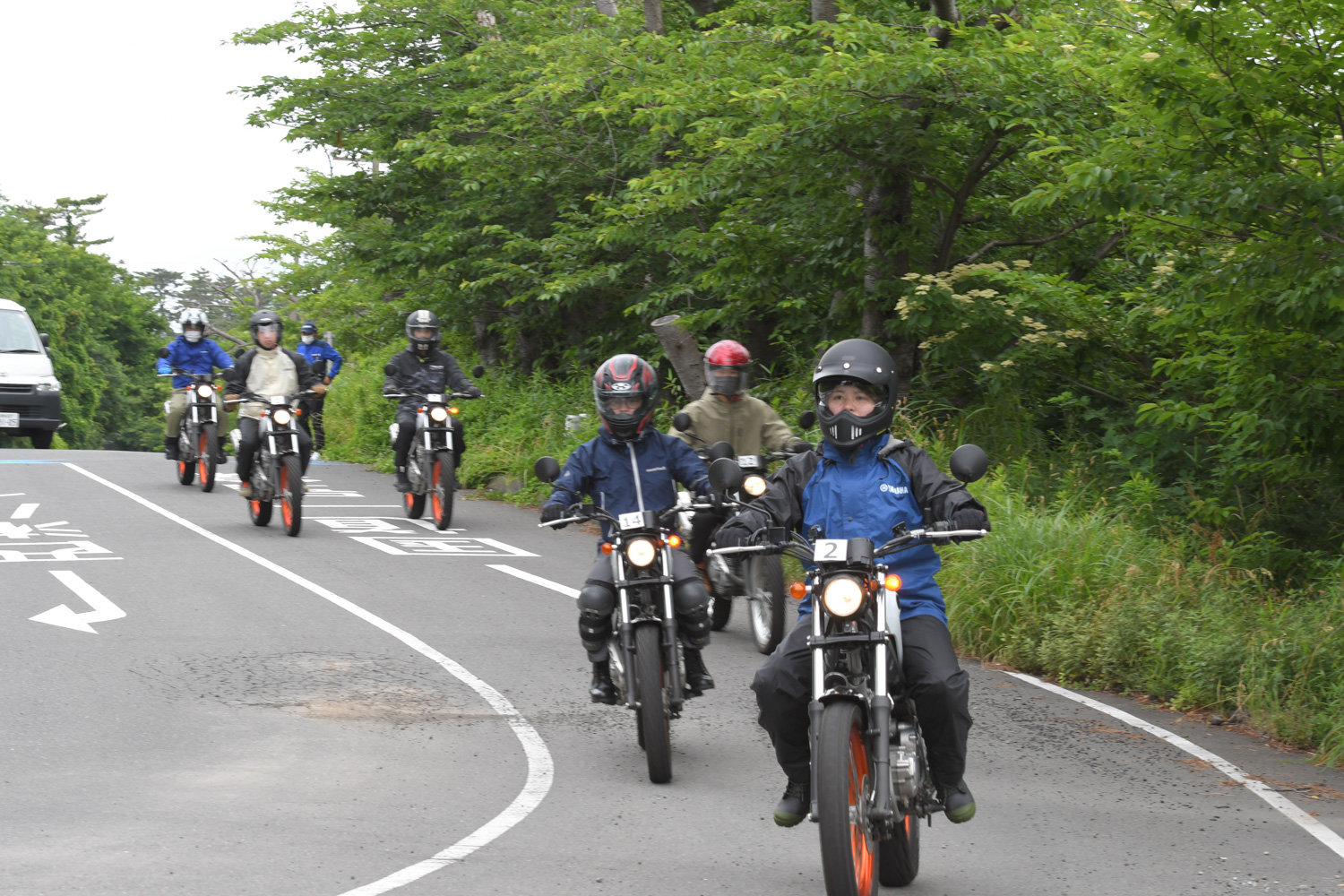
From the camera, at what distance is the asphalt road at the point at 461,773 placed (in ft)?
18.1

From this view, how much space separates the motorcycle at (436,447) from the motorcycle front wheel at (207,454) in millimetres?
4201

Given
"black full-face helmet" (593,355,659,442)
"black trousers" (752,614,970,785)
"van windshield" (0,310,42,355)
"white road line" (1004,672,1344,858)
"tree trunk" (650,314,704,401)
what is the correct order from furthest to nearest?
1. "van windshield" (0,310,42,355)
2. "tree trunk" (650,314,704,401)
3. "black full-face helmet" (593,355,659,442)
4. "white road line" (1004,672,1344,858)
5. "black trousers" (752,614,970,785)

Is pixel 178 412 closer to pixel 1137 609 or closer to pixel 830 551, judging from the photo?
pixel 1137 609

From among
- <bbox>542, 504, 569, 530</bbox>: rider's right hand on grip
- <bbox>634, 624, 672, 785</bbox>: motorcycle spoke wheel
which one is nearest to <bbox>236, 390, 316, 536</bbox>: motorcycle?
<bbox>542, 504, 569, 530</bbox>: rider's right hand on grip

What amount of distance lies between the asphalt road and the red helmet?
5.72ft

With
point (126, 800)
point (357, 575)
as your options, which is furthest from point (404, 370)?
point (126, 800)

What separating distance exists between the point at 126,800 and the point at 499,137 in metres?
17.6

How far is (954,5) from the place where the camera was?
51.3 ft

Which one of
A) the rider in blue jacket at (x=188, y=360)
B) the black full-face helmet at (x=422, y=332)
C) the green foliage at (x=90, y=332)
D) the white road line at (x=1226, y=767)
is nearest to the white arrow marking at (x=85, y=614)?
the black full-face helmet at (x=422, y=332)

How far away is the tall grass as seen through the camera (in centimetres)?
858

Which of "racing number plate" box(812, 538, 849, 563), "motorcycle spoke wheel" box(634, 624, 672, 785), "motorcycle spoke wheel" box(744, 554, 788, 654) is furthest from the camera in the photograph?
"motorcycle spoke wheel" box(744, 554, 788, 654)

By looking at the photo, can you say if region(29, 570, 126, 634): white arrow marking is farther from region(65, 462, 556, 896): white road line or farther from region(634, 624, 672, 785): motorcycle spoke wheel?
region(634, 624, 672, 785): motorcycle spoke wheel

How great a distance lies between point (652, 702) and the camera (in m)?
6.66

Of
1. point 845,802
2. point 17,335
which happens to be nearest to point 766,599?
point 845,802
